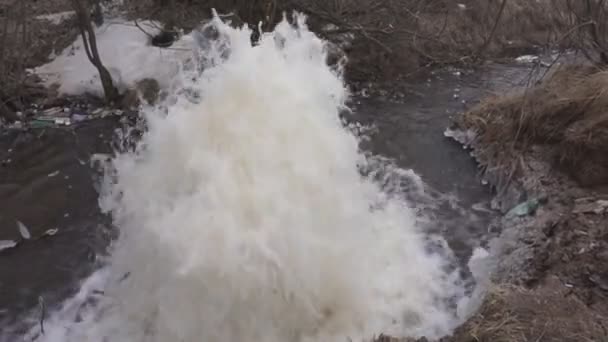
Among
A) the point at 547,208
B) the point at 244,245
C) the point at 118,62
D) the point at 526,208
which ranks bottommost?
the point at 118,62

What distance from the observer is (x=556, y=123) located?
6.73 metres

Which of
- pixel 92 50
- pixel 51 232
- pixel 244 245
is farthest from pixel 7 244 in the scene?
pixel 92 50

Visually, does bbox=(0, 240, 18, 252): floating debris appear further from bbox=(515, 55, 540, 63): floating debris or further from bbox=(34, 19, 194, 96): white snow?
bbox=(515, 55, 540, 63): floating debris

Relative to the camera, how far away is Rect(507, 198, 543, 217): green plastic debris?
5820 mm

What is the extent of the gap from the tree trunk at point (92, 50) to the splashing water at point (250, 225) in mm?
4726

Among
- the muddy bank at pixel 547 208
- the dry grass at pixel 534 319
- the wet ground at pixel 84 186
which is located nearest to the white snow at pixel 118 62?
the wet ground at pixel 84 186

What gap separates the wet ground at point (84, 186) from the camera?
5223 mm

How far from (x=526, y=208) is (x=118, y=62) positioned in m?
7.01

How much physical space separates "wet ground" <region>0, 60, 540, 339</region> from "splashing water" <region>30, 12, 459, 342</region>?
0.74m

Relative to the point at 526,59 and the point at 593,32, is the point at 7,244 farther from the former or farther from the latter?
the point at 526,59

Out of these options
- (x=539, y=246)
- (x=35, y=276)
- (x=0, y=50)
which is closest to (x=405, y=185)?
(x=539, y=246)

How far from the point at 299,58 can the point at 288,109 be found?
22.0 inches

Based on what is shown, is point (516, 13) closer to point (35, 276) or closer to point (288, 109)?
point (288, 109)

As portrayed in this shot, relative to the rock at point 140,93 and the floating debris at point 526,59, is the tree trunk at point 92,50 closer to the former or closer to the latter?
the rock at point 140,93
